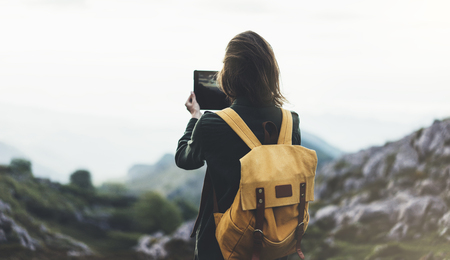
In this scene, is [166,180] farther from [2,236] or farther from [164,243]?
[2,236]

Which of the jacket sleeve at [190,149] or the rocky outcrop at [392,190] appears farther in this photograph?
the rocky outcrop at [392,190]

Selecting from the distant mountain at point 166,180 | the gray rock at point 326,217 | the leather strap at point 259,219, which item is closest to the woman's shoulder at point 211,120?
the leather strap at point 259,219

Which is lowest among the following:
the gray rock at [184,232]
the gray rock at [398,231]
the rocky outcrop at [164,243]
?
the rocky outcrop at [164,243]

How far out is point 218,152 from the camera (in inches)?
98.7

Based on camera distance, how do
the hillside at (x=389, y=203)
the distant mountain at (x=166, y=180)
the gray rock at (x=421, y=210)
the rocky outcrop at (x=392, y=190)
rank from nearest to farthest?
1. the hillside at (x=389, y=203)
2. the gray rock at (x=421, y=210)
3. the rocky outcrop at (x=392, y=190)
4. the distant mountain at (x=166, y=180)

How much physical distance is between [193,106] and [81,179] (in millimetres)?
10743

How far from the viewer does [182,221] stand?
13.2 metres

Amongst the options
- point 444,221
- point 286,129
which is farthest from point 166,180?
point 286,129

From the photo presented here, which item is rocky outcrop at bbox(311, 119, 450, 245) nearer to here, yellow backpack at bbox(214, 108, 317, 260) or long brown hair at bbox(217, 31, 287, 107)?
yellow backpack at bbox(214, 108, 317, 260)

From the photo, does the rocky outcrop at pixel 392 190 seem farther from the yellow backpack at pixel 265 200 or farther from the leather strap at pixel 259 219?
the leather strap at pixel 259 219

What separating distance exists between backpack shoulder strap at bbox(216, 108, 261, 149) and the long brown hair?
206mm

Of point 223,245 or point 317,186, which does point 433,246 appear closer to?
point 317,186

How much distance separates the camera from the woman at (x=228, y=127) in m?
2.50

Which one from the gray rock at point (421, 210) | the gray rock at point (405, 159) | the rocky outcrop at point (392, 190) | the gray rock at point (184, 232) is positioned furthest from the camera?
the gray rock at point (184, 232)
